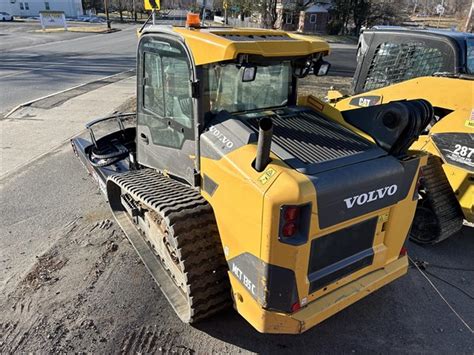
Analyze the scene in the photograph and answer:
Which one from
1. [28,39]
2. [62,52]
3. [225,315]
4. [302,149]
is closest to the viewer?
[302,149]

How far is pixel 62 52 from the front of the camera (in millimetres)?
21766

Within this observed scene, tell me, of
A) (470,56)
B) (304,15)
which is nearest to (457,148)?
(470,56)

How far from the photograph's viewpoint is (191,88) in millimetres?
2943

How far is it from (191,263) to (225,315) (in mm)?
806

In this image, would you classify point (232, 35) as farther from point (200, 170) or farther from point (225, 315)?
point (225, 315)

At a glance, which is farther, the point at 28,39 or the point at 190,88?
the point at 28,39

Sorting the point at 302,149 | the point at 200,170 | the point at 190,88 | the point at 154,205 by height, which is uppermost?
the point at 190,88

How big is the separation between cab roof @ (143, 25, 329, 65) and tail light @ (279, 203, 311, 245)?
3.66ft

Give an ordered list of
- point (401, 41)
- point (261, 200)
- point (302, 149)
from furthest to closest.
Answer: point (401, 41), point (302, 149), point (261, 200)

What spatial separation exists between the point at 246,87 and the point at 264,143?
41.0 inches

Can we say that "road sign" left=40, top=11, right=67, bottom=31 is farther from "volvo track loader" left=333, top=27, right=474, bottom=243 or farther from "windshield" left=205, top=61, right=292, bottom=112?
"windshield" left=205, top=61, right=292, bottom=112

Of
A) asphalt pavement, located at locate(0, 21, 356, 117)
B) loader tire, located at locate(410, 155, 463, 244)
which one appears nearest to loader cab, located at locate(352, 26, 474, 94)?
loader tire, located at locate(410, 155, 463, 244)

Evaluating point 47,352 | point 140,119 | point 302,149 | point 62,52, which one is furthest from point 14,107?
point 62,52

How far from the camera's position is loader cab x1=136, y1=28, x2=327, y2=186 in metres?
2.95
